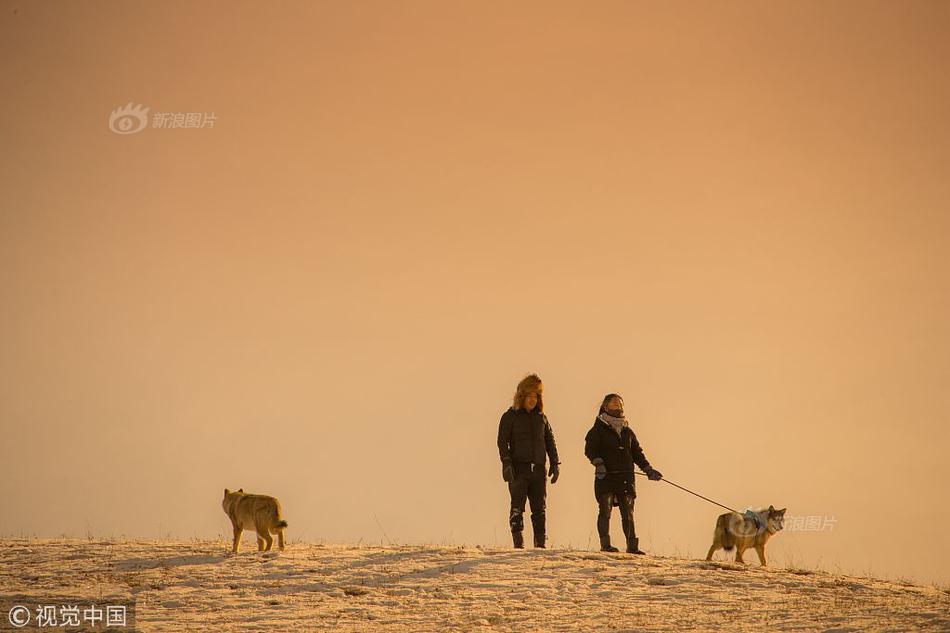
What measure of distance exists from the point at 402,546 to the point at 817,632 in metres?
7.15

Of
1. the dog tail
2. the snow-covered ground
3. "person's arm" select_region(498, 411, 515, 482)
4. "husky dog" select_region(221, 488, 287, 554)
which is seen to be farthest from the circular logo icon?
the dog tail

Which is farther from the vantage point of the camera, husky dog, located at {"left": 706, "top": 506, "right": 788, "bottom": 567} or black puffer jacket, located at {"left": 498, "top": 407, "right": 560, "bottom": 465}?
husky dog, located at {"left": 706, "top": 506, "right": 788, "bottom": 567}

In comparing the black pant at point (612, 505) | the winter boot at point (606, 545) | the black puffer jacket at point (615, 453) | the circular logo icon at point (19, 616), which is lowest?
the circular logo icon at point (19, 616)

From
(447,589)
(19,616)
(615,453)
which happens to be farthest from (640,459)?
(19,616)

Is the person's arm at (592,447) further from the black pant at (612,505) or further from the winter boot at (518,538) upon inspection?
the winter boot at (518,538)

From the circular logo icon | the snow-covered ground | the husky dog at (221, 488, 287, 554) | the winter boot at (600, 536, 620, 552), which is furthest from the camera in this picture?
the winter boot at (600, 536, 620, 552)

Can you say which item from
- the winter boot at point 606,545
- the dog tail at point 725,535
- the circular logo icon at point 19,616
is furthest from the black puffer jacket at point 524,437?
the circular logo icon at point 19,616

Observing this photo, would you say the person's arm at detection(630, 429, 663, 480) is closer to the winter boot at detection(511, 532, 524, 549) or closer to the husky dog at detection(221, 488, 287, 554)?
the winter boot at detection(511, 532, 524, 549)

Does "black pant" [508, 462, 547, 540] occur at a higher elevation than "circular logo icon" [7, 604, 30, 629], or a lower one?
higher

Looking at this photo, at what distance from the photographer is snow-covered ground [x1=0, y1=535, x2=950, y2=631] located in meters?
14.6

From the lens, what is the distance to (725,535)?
19438 mm

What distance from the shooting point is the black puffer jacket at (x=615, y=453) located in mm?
19000

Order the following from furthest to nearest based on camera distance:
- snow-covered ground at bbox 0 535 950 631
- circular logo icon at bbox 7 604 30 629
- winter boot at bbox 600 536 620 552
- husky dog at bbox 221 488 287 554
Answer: winter boot at bbox 600 536 620 552, husky dog at bbox 221 488 287 554, snow-covered ground at bbox 0 535 950 631, circular logo icon at bbox 7 604 30 629

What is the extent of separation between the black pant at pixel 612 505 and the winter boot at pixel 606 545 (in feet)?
0.22
